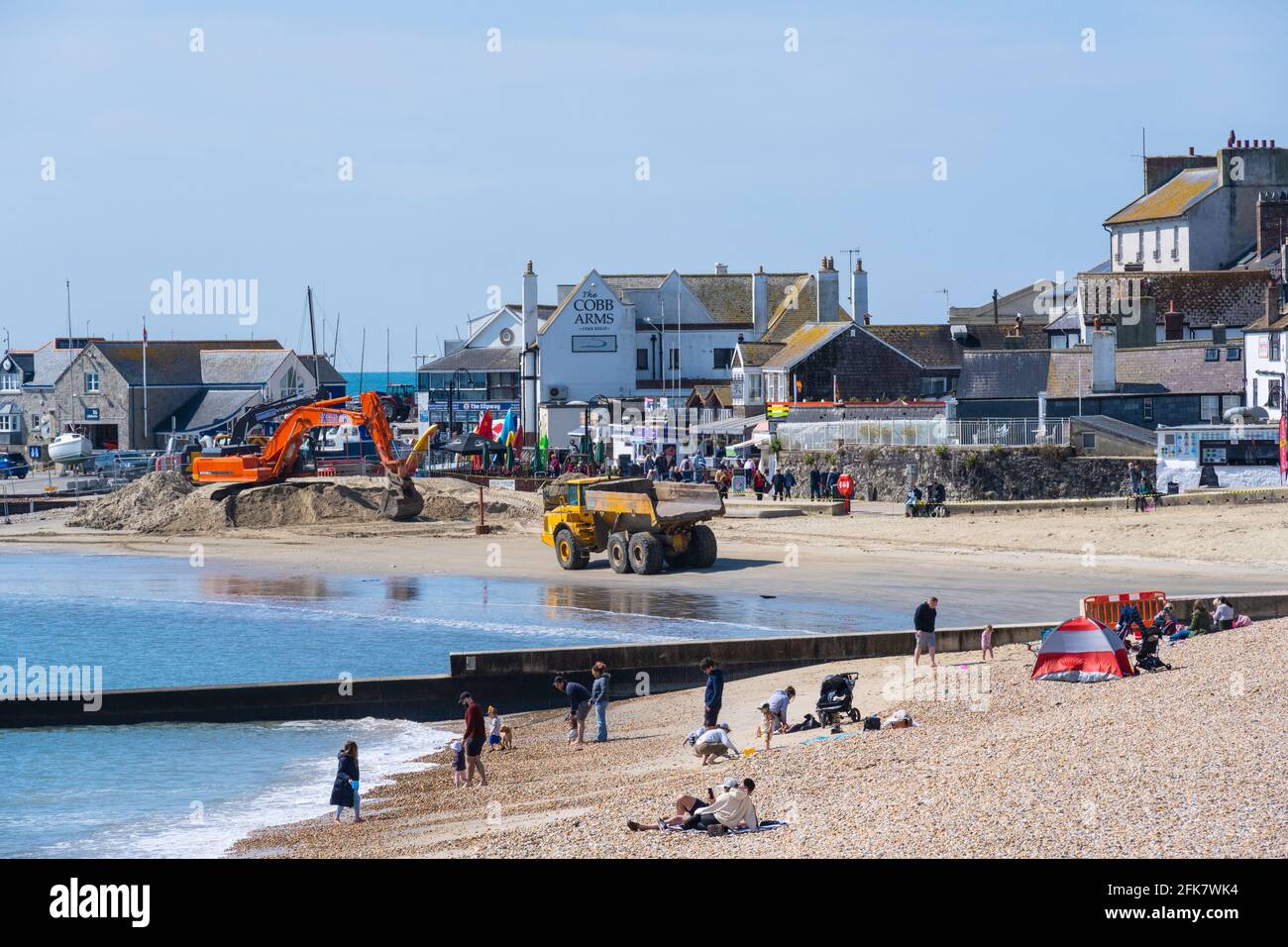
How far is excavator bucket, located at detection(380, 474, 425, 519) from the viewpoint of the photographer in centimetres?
5291

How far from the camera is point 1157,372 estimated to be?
5741 centimetres

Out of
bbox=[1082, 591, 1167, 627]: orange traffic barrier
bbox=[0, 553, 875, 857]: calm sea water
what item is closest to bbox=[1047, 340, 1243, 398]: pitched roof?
bbox=[0, 553, 875, 857]: calm sea water

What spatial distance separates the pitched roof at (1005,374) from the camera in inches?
2335

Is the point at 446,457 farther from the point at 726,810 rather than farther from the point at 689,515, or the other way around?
the point at 726,810

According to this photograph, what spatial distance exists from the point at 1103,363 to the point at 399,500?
25.0 m

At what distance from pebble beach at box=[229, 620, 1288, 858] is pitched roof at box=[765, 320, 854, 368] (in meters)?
42.9

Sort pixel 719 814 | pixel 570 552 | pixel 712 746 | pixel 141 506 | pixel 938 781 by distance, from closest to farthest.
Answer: pixel 719 814 < pixel 938 781 < pixel 712 746 < pixel 570 552 < pixel 141 506

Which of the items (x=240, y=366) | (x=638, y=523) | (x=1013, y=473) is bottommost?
(x=638, y=523)

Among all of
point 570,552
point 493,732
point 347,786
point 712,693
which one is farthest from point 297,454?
point 347,786

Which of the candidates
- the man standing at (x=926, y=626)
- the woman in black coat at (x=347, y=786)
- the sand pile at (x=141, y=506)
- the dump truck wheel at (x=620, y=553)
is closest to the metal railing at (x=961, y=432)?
the dump truck wheel at (x=620, y=553)

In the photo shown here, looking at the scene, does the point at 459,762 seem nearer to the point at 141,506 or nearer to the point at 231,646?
the point at 231,646

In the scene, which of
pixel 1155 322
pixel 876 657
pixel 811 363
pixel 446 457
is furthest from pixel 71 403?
pixel 876 657

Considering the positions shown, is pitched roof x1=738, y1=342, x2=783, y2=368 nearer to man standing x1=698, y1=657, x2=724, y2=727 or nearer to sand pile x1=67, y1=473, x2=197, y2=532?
sand pile x1=67, y1=473, x2=197, y2=532

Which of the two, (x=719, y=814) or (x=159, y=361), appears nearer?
(x=719, y=814)
